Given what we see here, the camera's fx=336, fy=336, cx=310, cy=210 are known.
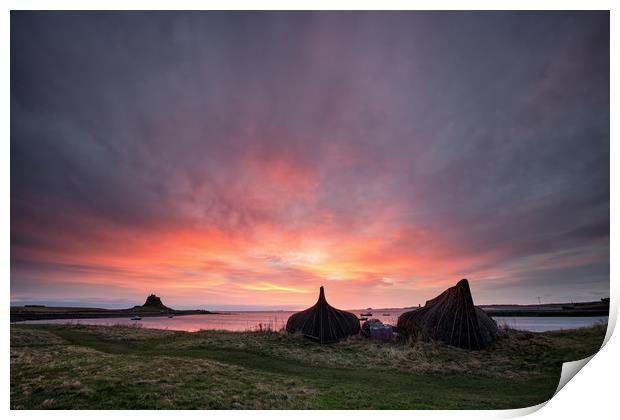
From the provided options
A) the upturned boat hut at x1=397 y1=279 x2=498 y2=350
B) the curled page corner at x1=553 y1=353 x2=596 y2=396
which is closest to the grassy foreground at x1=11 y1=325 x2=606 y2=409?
the curled page corner at x1=553 y1=353 x2=596 y2=396

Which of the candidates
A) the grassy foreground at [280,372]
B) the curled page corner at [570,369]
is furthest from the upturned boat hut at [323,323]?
the curled page corner at [570,369]

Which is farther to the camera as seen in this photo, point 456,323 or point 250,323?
point 250,323

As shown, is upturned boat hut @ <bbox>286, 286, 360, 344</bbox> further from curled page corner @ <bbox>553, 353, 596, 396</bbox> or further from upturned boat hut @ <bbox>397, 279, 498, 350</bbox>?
curled page corner @ <bbox>553, 353, 596, 396</bbox>

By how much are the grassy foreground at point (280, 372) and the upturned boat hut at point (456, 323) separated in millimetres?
678

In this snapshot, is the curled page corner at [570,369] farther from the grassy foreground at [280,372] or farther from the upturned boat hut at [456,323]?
the upturned boat hut at [456,323]

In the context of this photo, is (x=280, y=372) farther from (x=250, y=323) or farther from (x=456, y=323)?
(x=250, y=323)

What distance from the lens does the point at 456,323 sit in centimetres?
1650

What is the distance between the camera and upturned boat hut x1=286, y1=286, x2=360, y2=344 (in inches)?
742

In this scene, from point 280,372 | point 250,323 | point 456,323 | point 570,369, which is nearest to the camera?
point 570,369

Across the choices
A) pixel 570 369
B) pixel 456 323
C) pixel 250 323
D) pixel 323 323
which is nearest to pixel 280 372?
pixel 323 323

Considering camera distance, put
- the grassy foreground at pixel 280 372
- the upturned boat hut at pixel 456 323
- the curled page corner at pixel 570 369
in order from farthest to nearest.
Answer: the upturned boat hut at pixel 456 323
the curled page corner at pixel 570 369
the grassy foreground at pixel 280 372

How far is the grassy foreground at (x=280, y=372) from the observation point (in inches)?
327

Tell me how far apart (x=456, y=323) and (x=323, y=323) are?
23.0 feet
